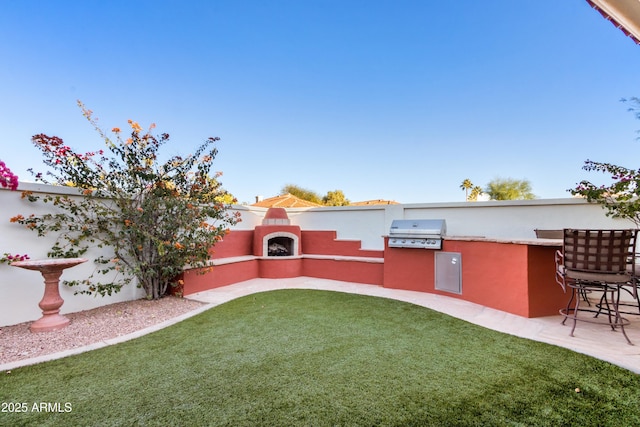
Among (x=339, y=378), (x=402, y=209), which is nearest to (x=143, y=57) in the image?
(x=402, y=209)

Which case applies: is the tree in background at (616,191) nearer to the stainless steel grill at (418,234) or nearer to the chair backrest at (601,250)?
the chair backrest at (601,250)

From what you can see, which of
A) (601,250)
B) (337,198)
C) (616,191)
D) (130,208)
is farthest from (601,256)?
(337,198)

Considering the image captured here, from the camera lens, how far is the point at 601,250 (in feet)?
10.7

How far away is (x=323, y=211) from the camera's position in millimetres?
9078

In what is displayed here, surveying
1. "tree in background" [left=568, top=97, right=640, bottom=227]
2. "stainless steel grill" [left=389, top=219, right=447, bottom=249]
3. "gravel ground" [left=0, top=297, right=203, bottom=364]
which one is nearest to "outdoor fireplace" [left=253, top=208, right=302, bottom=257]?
"gravel ground" [left=0, top=297, right=203, bottom=364]

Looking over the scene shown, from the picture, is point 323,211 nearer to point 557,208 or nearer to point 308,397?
point 557,208

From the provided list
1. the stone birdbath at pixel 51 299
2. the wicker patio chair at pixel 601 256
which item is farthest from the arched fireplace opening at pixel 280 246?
the wicker patio chair at pixel 601 256

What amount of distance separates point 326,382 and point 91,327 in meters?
3.62

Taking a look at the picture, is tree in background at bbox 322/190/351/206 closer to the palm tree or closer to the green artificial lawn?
the palm tree

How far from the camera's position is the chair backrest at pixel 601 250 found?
319 centimetres

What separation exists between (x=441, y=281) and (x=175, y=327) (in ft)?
16.2

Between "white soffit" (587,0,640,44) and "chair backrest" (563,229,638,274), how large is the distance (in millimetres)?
2903

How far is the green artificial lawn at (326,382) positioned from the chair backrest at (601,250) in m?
1.06

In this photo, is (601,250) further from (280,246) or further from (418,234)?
(280,246)
